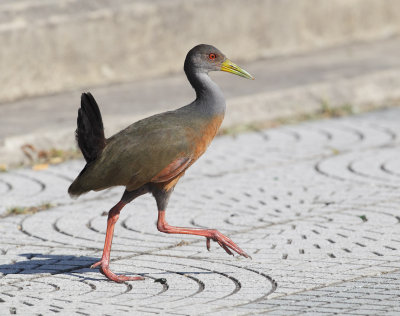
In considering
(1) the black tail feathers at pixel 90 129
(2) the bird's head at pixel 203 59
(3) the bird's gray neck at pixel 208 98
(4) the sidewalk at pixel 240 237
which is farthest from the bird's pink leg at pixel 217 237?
(2) the bird's head at pixel 203 59

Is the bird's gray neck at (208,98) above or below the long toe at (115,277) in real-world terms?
above

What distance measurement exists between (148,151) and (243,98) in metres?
4.64

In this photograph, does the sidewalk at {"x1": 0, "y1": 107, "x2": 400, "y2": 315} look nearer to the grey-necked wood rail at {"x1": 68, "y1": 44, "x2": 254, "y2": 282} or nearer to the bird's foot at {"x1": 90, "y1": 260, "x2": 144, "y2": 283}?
the bird's foot at {"x1": 90, "y1": 260, "x2": 144, "y2": 283}

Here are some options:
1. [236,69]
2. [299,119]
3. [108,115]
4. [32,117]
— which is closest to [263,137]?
[299,119]

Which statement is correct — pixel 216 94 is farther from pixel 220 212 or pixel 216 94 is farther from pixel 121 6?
pixel 121 6

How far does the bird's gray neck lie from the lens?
19.2ft

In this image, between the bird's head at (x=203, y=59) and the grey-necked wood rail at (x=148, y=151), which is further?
the bird's head at (x=203, y=59)

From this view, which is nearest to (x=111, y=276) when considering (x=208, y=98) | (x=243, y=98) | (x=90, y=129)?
(x=90, y=129)

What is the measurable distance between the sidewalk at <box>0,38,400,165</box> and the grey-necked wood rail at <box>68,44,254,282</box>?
3050 millimetres

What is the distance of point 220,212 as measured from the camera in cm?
716

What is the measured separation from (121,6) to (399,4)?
4.16 meters

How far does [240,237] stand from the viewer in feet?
21.4

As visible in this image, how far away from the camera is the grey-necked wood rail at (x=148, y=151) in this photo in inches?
223

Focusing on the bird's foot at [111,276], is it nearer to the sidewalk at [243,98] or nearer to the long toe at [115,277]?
the long toe at [115,277]
